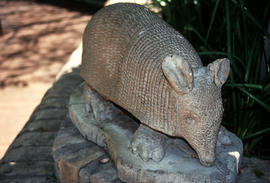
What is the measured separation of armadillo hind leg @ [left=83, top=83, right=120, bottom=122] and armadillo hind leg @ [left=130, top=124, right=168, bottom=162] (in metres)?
0.51

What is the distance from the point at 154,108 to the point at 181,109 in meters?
0.21

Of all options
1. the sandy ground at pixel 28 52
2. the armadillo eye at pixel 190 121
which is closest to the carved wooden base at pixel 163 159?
the armadillo eye at pixel 190 121

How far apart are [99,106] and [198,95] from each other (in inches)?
44.6

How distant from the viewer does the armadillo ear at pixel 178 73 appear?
195cm

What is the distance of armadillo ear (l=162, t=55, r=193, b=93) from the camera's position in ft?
6.39

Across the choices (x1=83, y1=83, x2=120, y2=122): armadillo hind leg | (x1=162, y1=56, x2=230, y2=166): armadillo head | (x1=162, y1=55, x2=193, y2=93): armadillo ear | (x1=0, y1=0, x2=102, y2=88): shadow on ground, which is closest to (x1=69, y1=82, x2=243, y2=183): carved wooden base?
(x1=83, y1=83, x2=120, y2=122): armadillo hind leg

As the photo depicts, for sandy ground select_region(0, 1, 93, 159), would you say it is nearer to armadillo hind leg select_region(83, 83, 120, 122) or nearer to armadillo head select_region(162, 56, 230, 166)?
armadillo hind leg select_region(83, 83, 120, 122)

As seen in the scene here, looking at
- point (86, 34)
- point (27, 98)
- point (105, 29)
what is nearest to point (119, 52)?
point (105, 29)

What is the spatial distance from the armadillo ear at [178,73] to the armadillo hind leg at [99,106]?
40.4 inches

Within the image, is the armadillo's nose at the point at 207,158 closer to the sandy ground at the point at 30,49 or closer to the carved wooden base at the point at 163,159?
the carved wooden base at the point at 163,159

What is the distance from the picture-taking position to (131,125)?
285cm

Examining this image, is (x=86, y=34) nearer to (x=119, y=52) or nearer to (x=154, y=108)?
(x=119, y=52)

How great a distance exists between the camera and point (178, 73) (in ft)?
6.45

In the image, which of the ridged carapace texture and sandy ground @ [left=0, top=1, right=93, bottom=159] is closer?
the ridged carapace texture
